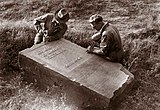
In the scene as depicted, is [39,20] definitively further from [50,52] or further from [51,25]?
[50,52]

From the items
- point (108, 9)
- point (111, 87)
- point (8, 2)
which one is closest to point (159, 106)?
point (111, 87)

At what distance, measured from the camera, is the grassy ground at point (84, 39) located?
5.05 m

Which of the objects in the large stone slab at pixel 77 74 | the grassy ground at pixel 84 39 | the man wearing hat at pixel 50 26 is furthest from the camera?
the man wearing hat at pixel 50 26

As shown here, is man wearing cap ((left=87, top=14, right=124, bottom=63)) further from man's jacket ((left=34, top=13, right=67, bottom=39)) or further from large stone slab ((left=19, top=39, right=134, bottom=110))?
man's jacket ((left=34, top=13, right=67, bottom=39))

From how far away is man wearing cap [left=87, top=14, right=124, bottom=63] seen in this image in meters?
5.06

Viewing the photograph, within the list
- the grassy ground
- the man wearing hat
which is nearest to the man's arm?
the man wearing hat

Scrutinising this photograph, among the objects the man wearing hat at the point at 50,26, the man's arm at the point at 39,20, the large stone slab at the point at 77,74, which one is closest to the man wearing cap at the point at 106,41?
the large stone slab at the point at 77,74

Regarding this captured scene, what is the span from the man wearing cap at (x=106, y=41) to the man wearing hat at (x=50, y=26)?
65 centimetres

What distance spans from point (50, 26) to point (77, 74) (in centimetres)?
124

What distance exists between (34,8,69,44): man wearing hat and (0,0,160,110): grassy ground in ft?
2.74

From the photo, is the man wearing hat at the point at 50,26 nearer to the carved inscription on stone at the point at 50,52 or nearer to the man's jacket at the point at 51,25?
the man's jacket at the point at 51,25

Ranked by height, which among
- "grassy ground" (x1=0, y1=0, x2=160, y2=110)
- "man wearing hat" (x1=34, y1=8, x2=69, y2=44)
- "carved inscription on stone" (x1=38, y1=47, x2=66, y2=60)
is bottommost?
"grassy ground" (x1=0, y1=0, x2=160, y2=110)

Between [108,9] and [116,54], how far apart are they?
2934mm

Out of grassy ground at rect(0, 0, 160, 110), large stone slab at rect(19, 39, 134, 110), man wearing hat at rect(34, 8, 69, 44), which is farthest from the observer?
man wearing hat at rect(34, 8, 69, 44)
